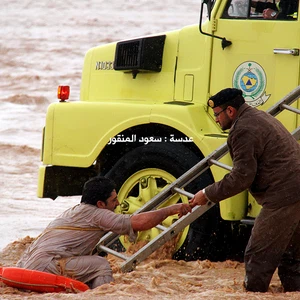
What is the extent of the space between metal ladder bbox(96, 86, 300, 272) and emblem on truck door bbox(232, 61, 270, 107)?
15.9 inches

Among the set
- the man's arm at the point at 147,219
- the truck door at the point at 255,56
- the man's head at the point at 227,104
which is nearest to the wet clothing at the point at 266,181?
the man's head at the point at 227,104

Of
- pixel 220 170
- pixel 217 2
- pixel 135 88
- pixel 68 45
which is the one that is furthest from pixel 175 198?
pixel 68 45

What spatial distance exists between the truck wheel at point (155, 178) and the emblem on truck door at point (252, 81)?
75cm

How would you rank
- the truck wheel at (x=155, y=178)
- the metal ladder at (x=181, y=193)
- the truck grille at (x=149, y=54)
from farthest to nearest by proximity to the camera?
the truck grille at (x=149, y=54), the truck wheel at (x=155, y=178), the metal ladder at (x=181, y=193)

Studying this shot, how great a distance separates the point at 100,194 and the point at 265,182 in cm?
128

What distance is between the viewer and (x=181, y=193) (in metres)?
7.62

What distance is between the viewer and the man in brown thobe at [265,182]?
653 centimetres

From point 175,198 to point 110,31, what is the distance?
21.8 metres

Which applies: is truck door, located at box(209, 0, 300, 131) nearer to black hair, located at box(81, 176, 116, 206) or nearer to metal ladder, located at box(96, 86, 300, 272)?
metal ladder, located at box(96, 86, 300, 272)

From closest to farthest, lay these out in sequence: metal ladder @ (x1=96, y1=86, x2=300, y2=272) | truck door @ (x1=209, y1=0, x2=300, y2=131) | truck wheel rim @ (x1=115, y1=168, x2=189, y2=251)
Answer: metal ladder @ (x1=96, y1=86, x2=300, y2=272), truck door @ (x1=209, y1=0, x2=300, y2=131), truck wheel rim @ (x1=115, y1=168, x2=189, y2=251)

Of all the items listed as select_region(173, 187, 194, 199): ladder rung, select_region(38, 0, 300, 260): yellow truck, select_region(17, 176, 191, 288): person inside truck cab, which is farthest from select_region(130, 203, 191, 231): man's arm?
select_region(38, 0, 300, 260): yellow truck

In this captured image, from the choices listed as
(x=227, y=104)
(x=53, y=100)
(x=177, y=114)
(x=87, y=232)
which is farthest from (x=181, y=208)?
(x=53, y=100)

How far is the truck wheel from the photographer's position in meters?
8.09

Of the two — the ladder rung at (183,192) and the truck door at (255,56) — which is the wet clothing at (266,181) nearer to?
the ladder rung at (183,192)
